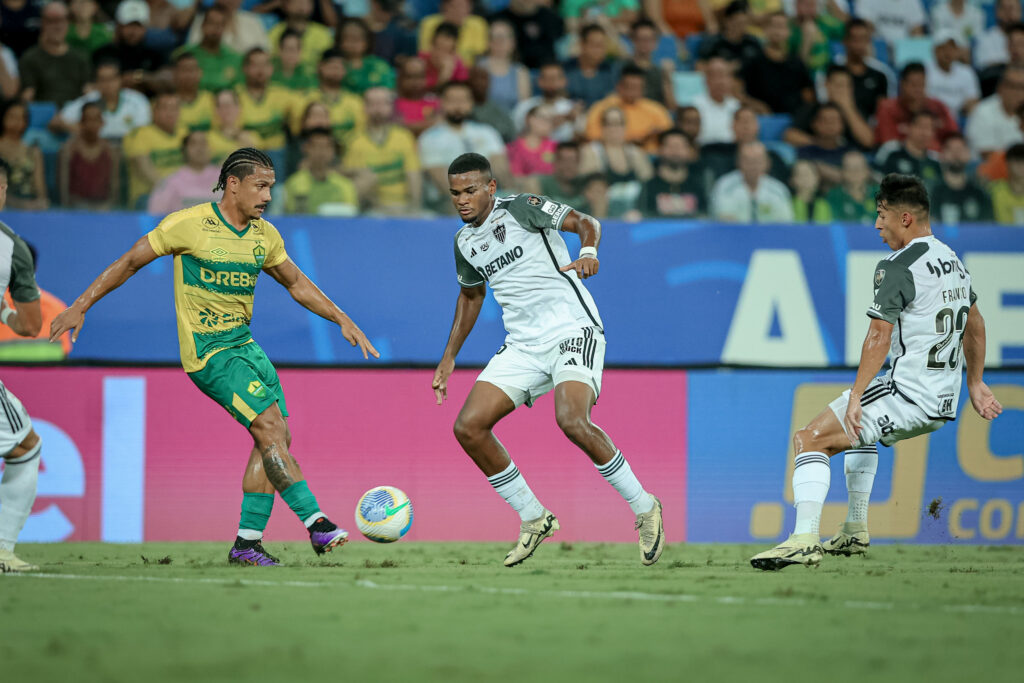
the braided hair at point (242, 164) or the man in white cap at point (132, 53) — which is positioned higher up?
the man in white cap at point (132, 53)

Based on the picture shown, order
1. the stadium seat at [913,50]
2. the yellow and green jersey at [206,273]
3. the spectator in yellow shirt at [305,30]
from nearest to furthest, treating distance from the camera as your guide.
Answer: the yellow and green jersey at [206,273]
the spectator in yellow shirt at [305,30]
the stadium seat at [913,50]

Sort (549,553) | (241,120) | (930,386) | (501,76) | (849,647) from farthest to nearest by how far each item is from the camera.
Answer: (501,76) → (241,120) → (549,553) → (930,386) → (849,647)

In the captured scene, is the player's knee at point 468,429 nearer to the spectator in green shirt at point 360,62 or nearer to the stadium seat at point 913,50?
the spectator in green shirt at point 360,62

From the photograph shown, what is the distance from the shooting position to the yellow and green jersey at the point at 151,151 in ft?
31.2

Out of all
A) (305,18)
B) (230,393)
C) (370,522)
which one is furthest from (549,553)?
(305,18)

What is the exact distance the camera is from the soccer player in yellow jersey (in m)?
6.55

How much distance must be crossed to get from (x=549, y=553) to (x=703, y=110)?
18.8 ft

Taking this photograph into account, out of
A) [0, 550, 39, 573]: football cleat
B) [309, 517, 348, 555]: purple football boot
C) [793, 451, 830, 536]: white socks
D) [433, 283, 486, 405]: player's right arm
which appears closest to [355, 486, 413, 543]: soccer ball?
[309, 517, 348, 555]: purple football boot

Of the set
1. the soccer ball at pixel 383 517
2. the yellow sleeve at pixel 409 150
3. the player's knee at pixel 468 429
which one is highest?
the yellow sleeve at pixel 409 150

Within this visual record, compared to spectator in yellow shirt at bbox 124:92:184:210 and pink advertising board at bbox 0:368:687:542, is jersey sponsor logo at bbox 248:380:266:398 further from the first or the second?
spectator in yellow shirt at bbox 124:92:184:210

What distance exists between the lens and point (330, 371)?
30.1 ft

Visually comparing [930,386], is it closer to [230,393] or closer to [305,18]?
[230,393]

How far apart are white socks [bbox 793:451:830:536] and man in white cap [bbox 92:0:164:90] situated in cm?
734

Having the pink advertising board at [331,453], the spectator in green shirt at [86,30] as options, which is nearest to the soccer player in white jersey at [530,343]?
the pink advertising board at [331,453]
